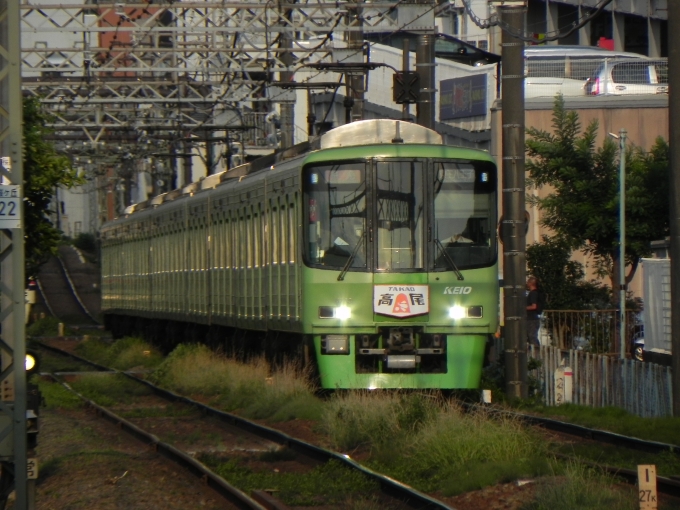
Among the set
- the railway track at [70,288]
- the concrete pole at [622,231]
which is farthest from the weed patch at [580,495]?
the railway track at [70,288]

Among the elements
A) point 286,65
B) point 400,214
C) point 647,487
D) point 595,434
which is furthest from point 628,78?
point 647,487

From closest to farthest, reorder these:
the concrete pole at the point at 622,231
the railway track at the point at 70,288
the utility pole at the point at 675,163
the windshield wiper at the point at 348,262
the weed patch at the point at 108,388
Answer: the utility pole at the point at 675,163 → the windshield wiper at the point at 348,262 → the weed patch at the point at 108,388 → the concrete pole at the point at 622,231 → the railway track at the point at 70,288

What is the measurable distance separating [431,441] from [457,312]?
409 centimetres

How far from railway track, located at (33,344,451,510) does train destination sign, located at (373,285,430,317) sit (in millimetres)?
2126

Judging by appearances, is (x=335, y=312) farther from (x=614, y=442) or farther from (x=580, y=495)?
(x=580, y=495)

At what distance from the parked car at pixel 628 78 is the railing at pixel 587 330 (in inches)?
520

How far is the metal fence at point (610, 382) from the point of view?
1545 cm

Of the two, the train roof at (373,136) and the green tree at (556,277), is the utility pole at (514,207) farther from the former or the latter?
the green tree at (556,277)

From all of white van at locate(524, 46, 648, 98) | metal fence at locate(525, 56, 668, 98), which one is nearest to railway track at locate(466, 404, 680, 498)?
metal fence at locate(525, 56, 668, 98)

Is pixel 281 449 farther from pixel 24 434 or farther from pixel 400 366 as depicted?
pixel 24 434

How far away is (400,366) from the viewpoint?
49.5 feet

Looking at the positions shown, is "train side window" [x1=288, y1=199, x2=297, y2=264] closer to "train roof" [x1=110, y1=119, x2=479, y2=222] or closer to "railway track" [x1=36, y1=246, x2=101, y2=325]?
"train roof" [x1=110, y1=119, x2=479, y2=222]

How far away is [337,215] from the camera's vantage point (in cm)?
1519

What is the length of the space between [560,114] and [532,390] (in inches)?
343
